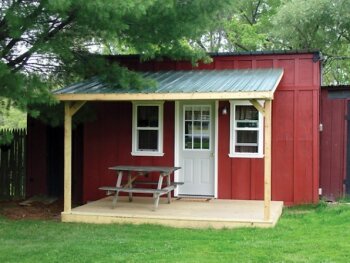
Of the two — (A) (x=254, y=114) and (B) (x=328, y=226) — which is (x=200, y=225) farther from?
(A) (x=254, y=114)

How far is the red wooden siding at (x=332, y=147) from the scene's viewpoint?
11.2 m

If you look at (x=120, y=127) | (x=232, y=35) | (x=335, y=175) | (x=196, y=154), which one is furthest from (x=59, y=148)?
(x=232, y=35)

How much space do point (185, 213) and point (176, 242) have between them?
1.81 m

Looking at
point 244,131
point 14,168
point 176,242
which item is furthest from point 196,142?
point 14,168

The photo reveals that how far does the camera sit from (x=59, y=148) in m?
13.0

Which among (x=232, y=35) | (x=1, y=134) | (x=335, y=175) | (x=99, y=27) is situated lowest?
(x=335, y=175)

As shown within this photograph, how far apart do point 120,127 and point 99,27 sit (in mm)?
3875

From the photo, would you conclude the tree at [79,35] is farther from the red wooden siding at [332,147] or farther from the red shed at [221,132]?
the red wooden siding at [332,147]

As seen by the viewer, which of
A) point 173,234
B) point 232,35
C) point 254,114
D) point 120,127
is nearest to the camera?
point 173,234

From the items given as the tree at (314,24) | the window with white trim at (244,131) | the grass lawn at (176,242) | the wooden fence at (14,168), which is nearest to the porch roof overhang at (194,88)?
the window with white trim at (244,131)

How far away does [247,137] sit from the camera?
11070 mm

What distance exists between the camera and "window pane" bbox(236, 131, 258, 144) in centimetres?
1100

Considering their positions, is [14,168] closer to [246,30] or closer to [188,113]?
[188,113]

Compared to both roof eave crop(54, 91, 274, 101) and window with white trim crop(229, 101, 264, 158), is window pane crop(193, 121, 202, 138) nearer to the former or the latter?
window with white trim crop(229, 101, 264, 158)
